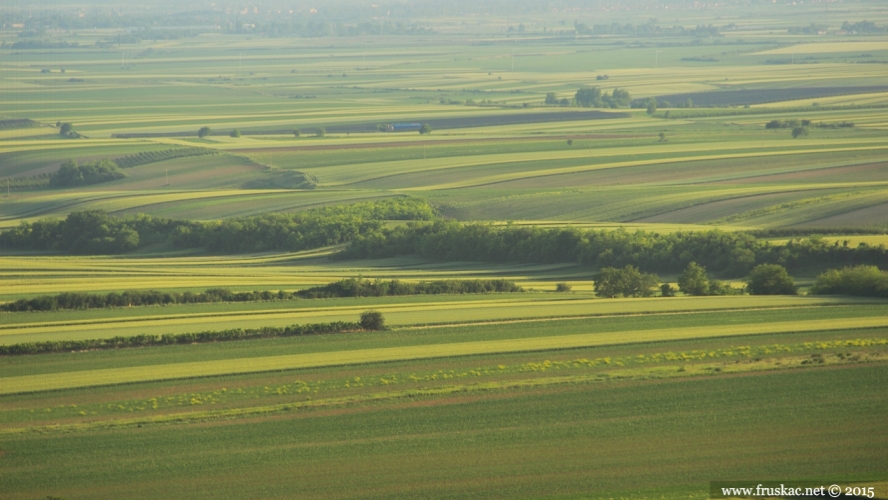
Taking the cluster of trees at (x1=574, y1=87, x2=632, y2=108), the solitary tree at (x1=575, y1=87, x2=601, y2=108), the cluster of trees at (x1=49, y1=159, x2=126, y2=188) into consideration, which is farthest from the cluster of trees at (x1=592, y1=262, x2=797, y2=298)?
the solitary tree at (x1=575, y1=87, x2=601, y2=108)

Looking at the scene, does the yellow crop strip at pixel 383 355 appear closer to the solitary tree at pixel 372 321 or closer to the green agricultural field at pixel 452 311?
the green agricultural field at pixel 452 311

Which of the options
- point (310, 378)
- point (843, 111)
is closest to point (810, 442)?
point (310, 378)

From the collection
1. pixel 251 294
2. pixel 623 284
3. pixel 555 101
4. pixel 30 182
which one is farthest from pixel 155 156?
pixel 623 284

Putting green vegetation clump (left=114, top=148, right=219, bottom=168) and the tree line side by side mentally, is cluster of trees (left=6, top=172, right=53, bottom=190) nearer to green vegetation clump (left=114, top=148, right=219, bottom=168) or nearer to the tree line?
green vegetation clump (left=114, top=148, right=219, bottom=168)

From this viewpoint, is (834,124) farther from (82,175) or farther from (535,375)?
(535,375)

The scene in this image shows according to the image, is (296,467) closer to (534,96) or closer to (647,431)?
(647,431)

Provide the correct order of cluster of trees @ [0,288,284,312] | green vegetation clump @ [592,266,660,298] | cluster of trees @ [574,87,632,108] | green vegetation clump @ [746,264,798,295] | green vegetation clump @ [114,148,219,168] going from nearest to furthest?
cluster of trees @ [0,288,284,312] < green vegetation clump @ [746,264,798,295] < green vegetation clump @ [592,266,660,298] < green vegetation clump @ [114,148,219,168] < cluster of trees @ [574,87,632,108]
